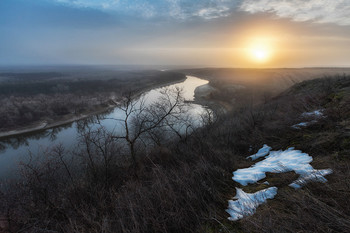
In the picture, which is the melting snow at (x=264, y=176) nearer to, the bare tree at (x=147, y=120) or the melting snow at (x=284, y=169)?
the melting snow at (x=284, y=169)

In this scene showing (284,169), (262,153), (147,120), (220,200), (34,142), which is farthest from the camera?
(34,142)

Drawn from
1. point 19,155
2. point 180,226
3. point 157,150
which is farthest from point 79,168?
point 180,226

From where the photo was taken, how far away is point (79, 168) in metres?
13.4

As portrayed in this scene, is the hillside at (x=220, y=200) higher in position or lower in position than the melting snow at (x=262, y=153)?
higher

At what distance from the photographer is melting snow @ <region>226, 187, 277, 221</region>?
290 cm

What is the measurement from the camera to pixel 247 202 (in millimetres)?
3168

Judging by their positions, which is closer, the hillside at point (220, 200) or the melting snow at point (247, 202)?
the hillside at point (220, 200)

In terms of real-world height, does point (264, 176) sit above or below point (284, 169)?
below

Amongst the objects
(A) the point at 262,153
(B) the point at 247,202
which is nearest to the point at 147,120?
(A) the point at 262,153

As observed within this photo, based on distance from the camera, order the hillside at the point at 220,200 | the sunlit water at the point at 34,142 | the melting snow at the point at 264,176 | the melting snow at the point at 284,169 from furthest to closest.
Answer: the sunlit water at the point at 34,142
the melting snow at the point at 284,169
the melting snow at the point at 264,176
the hillside at the point at 220,200

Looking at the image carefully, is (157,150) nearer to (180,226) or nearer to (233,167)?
(233,167)

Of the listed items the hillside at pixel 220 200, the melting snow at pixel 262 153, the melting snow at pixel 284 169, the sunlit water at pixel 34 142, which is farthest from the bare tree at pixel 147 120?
the melting snow at pixel 284 169

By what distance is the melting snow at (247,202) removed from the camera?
2.90 m

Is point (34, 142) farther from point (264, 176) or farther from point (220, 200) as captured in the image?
point (264, 176)
